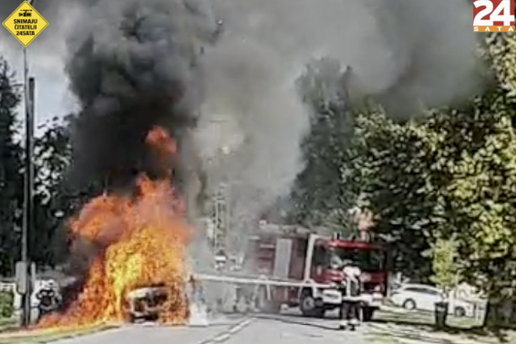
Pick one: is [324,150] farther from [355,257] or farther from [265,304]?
[265,304]

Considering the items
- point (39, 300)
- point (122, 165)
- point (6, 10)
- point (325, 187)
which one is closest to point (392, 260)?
point (325, 187)

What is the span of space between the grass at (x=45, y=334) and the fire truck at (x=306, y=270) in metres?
1.24

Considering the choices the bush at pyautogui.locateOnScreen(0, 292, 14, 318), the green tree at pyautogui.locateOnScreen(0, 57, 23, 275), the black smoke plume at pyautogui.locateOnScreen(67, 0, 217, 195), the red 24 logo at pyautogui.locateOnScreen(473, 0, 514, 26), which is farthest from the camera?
the black smoke plume at pyautogui.locateOnScreen(67, 0, 217, 195)

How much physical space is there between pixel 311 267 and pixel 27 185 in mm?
3087

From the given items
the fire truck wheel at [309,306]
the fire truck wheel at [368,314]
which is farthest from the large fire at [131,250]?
the fire truck wheel at [368,314]

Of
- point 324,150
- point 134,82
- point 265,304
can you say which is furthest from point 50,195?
point 324,150

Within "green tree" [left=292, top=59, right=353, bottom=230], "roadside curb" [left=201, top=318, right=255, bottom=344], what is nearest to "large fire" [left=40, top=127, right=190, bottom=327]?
"roadside curb" [left=201, top=318, right=255, bottom=344]

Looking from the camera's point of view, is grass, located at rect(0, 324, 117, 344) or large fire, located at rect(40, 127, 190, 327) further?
large fire, located at rect(40, 127, 190, 327)

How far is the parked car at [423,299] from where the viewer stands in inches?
344

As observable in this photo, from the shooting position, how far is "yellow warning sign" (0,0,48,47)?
29.7ft

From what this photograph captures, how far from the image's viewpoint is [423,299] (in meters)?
8.86

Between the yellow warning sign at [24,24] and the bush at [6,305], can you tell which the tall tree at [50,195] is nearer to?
the bush at [6,305]

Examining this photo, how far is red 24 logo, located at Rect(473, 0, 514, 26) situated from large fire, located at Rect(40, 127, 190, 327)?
3578 mm

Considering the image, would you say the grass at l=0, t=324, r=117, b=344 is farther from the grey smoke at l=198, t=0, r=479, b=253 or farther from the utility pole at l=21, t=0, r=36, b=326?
the grey smoke at l=198, t=0, r=479, b=253
